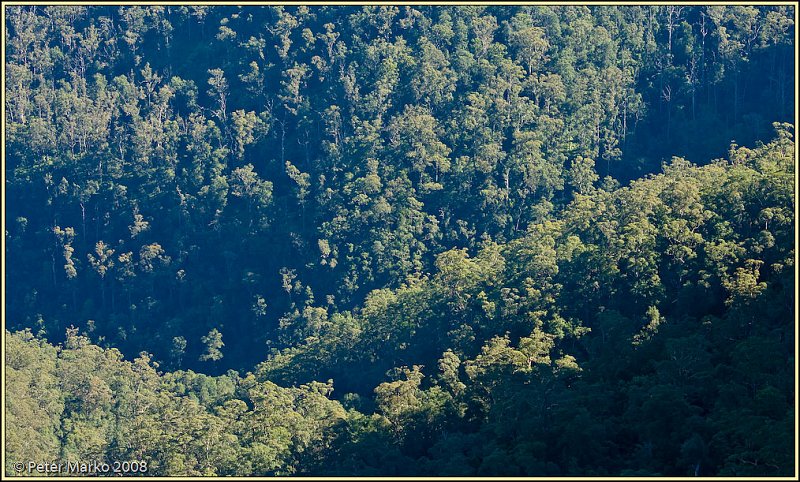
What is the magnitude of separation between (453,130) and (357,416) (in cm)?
2505

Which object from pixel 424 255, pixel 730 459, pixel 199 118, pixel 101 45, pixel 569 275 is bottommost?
pixel 730 459

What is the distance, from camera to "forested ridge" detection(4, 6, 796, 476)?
3603 cm

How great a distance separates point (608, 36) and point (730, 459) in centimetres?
3686

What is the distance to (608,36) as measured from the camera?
6166 centimetres

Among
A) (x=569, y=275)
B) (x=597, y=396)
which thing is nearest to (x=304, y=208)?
(x=569, y=275)

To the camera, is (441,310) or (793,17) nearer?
(441,310)

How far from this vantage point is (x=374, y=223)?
58.0 m

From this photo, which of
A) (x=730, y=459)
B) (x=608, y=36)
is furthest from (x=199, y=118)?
(x=730, y=459)

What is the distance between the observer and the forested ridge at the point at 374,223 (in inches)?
1419

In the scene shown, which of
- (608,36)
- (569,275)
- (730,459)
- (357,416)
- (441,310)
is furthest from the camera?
(608,36)

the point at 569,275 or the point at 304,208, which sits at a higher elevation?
the point at 304,208

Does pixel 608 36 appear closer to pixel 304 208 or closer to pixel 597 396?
pixel 304 208

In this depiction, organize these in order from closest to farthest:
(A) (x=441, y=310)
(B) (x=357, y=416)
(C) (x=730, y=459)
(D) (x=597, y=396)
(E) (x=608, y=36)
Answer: (C) (x=730, y=459) < (D) (x=597, y=396) < (B) (x=357, y=416) < (A) (x=441, y=310) < (E) (x=608, y=36)

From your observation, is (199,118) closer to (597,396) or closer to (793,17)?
(793,17)
